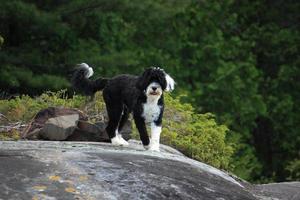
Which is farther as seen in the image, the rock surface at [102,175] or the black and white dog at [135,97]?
the black and white dog at [135,97]

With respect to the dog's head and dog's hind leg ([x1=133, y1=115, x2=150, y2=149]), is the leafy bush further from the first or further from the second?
the dog's head

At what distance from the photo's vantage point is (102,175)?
8.37 m

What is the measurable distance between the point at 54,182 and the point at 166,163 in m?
1.66

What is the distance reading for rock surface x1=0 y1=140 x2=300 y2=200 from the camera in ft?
25.9

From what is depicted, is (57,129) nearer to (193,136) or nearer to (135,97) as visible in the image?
(135,97)

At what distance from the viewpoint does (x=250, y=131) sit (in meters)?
26.9

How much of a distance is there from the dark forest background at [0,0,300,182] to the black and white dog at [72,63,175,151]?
9427 millimetres

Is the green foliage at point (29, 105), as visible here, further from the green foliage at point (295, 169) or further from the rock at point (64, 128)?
the green foliage at point (295, 169)

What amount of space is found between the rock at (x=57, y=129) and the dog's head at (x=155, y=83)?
1.95 meters

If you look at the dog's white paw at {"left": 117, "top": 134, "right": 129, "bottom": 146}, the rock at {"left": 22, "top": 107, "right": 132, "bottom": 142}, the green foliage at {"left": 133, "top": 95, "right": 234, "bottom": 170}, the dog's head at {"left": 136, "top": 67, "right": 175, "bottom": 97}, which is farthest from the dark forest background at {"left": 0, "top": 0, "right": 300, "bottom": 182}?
the dog's head at {"left": 136, "top": 67, "right": 175, "bottom": 97}

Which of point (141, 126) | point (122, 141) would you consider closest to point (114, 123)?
point (122, 141)

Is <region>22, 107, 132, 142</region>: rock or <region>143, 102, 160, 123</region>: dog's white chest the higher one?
<region>143, 102, 160, 123</region>: dog's white chest

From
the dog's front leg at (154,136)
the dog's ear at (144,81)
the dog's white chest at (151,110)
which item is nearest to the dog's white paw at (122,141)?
the dog's front leg at (154,136)

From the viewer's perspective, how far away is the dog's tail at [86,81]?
10.8 m
